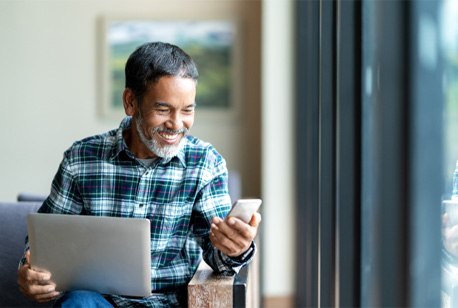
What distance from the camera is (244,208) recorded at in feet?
5.61

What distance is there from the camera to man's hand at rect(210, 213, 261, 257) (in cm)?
174

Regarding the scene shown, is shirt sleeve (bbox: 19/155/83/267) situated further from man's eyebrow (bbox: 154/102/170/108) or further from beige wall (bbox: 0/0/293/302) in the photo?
beige wall (bbox: 0/0/293/302)

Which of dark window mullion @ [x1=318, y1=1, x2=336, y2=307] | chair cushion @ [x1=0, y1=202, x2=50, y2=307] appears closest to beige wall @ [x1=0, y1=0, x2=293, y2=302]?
dark window mullion @ [x1=318, y1=1, x2=336, y2=307]

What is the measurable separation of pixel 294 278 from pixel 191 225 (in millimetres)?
1990

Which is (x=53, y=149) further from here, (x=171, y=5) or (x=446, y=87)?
(x=446, y=87)

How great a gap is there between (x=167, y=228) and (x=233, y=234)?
303 mm

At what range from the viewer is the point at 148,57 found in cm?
202

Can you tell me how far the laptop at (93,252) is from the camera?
1.78m

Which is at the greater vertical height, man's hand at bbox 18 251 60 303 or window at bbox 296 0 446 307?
window at bbox 296 0 446 307

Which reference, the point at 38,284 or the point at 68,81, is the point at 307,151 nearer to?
the point at 38,284

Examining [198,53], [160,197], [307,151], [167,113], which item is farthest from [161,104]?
[198,53]

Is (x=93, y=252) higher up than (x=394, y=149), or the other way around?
(x=394, y=149)

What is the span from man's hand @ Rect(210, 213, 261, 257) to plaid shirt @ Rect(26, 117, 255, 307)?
183 mm

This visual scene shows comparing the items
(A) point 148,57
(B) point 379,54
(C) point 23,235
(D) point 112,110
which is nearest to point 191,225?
(A) point 148,57
